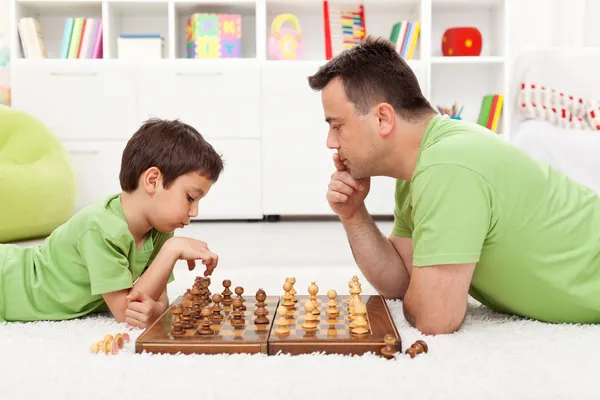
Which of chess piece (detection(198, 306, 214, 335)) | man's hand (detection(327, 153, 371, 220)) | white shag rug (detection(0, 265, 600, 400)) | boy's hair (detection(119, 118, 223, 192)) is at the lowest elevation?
white shag rug (detection(0, 265, 600, 400))

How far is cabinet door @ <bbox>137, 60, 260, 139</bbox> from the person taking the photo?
4.10 m

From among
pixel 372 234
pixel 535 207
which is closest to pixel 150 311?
pixel 372 234

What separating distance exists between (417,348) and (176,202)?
26.9 inches

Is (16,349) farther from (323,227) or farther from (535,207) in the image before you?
(323,227)

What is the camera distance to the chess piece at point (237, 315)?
1.35 m

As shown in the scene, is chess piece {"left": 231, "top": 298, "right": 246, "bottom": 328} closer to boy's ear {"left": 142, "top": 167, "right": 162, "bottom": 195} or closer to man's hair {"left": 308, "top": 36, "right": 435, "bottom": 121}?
boy's ear {"left": 142, "top": 167, "right": 162, "bottom": 195}

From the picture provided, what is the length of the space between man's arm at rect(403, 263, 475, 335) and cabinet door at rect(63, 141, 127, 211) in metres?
3.10

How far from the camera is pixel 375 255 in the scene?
1672 millimetres

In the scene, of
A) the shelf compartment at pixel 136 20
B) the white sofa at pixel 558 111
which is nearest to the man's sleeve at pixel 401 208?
the white sofa at pixel 558 111

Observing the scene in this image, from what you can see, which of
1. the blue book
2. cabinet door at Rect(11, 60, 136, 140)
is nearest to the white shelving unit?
cabinet door at Rect(11, 60, 136, 140)

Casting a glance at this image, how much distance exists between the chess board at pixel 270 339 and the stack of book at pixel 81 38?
10.6 ft

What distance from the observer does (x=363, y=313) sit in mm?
1273

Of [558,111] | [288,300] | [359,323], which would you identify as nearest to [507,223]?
[359,323]

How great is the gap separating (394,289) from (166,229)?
0.62 metres
